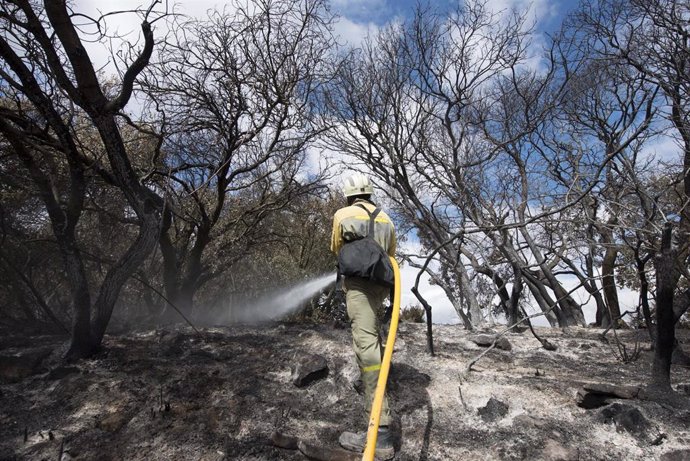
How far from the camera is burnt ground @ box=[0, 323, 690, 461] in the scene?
3154 mm

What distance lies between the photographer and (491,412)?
11.8ft

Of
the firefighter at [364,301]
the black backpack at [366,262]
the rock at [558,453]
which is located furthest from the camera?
the black backpack at [366,262]

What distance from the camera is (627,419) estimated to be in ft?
10.7

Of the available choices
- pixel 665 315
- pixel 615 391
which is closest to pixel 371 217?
pixel 615 391

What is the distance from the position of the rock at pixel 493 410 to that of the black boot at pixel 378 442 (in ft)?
2.93

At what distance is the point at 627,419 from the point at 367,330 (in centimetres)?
196

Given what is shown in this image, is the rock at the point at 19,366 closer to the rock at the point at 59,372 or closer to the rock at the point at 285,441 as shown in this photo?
the rock at the point at 59,372

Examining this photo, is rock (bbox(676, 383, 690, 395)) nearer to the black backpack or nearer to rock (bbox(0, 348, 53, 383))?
the black backpack

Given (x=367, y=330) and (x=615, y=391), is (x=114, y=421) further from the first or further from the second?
(x=615, y=391)

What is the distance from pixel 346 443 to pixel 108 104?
137 inches

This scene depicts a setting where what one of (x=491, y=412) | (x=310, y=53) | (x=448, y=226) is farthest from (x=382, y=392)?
(x=448, y=226)

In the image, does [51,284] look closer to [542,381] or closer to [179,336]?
[179,336]

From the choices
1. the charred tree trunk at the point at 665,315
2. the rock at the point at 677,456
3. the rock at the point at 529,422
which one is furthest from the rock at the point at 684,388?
the rock at the point at 529,422

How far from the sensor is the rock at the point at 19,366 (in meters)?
4.06
